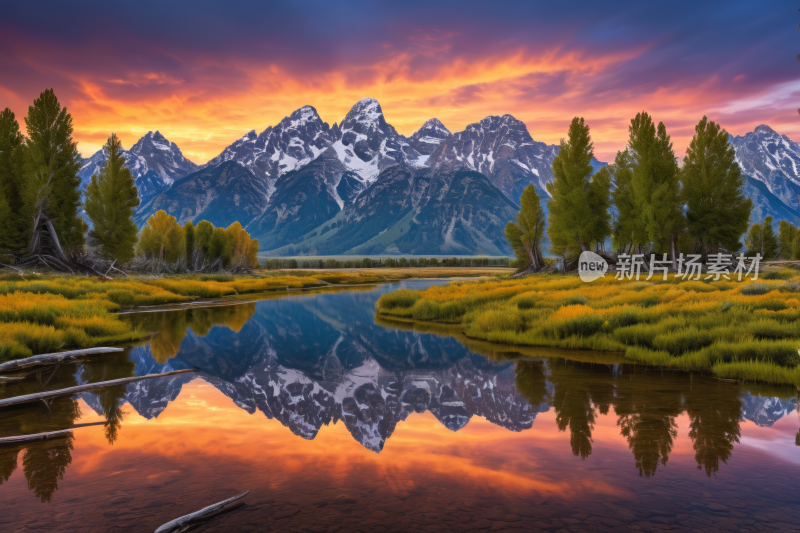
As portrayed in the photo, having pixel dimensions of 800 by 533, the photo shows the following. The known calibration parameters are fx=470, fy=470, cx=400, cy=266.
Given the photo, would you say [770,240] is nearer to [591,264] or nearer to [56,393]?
[591,264]

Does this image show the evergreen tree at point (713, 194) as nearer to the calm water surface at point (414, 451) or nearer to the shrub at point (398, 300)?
the shrub at point (398, 300)

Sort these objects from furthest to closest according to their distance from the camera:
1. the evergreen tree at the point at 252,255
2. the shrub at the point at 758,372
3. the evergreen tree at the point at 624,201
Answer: the evergreen tree at the point at 252,255 < the evergreen tree at the point at 624,201 < the shrub at the point at 758,372

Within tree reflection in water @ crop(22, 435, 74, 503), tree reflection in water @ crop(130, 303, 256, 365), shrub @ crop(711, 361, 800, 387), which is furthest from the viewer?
tree reflection in water @ crop(130, 303, 256, 365)

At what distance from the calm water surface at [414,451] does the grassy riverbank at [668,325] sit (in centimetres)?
122

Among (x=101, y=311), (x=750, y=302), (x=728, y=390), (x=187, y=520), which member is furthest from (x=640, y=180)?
(x=187, y=520)

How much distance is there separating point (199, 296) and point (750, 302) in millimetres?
44608

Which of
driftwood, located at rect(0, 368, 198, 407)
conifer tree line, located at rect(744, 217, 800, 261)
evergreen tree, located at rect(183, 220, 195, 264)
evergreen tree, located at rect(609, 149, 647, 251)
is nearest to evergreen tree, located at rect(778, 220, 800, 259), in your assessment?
conifer tree line, located at rect(744, 217, 800, 261)

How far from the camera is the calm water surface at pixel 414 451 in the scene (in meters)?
6.05

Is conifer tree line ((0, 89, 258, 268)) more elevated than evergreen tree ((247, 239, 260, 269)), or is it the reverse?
conifer tree line ((0, 89, 258, 268))

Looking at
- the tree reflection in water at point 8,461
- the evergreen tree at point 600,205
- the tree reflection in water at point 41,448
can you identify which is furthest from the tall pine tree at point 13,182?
the evergreen tree at point 600,205

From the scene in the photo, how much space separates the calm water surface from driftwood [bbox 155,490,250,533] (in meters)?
0.16

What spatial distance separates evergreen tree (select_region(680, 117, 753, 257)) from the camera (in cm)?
4972

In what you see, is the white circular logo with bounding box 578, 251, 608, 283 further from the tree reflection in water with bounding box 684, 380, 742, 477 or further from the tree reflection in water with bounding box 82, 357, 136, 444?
the tree reflection in water with bounding box 82, 357, 136, 444

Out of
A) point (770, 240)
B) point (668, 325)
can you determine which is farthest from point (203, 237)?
point (770, 240)
